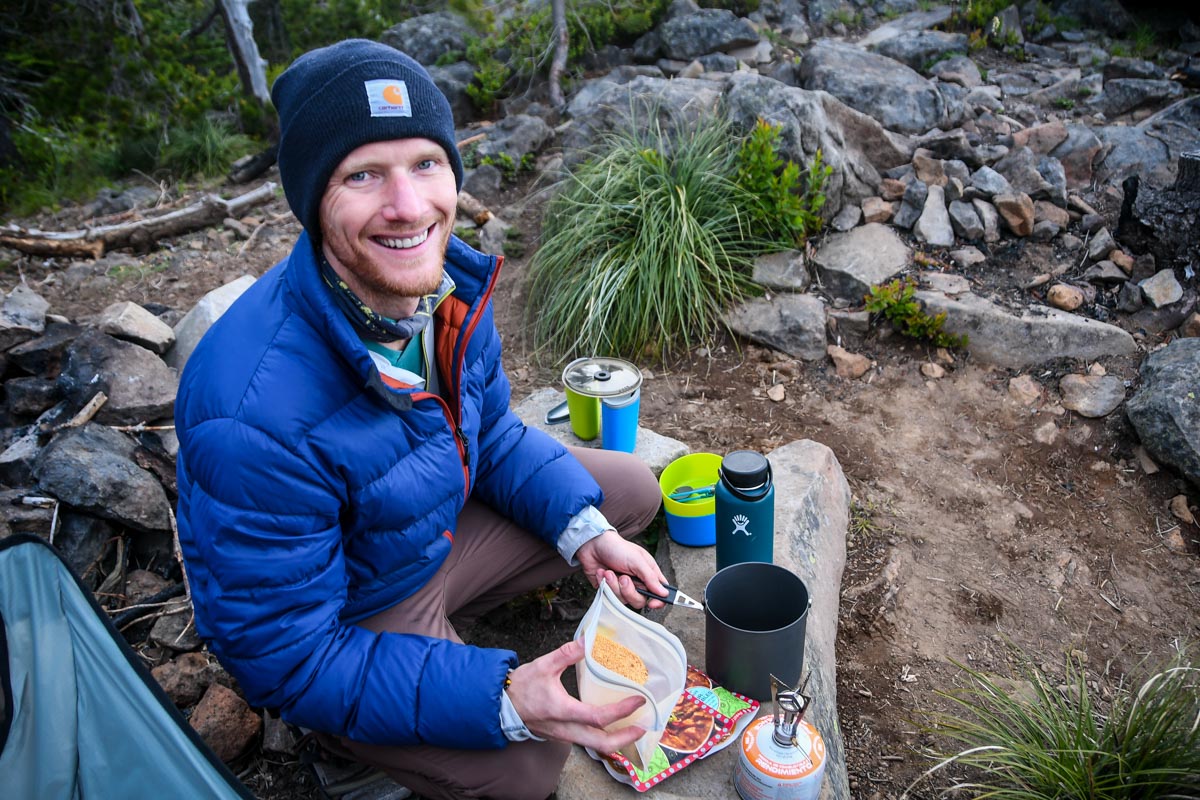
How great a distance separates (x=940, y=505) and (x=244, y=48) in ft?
24.9

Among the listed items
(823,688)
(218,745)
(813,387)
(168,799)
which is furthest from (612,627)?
(813,387)

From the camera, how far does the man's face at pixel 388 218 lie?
1837 mm

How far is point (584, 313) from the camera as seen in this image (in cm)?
464

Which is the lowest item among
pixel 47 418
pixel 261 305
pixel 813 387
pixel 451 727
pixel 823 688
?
pixel 813 387

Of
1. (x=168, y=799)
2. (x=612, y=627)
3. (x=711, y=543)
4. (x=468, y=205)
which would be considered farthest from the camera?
(x=468, y=205)

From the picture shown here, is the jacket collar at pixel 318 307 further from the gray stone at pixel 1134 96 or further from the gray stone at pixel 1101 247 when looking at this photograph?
the gray stone at pixel 1134 96

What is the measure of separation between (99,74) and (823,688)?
8.59 meters

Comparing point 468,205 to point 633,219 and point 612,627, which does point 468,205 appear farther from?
point 612,627

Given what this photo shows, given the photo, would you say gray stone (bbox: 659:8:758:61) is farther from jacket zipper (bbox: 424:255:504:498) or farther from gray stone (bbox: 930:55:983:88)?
jacket zipper (bbox: 424:255:504:498)

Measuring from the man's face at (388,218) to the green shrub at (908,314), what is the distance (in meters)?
3.03

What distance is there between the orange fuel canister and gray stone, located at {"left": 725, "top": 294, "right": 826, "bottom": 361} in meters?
2.78

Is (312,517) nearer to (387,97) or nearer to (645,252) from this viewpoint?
(387,97)

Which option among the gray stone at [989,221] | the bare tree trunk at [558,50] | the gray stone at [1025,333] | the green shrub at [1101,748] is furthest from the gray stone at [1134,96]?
the green shrub at [1101,748]

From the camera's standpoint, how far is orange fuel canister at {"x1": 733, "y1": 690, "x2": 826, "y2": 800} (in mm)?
1830
